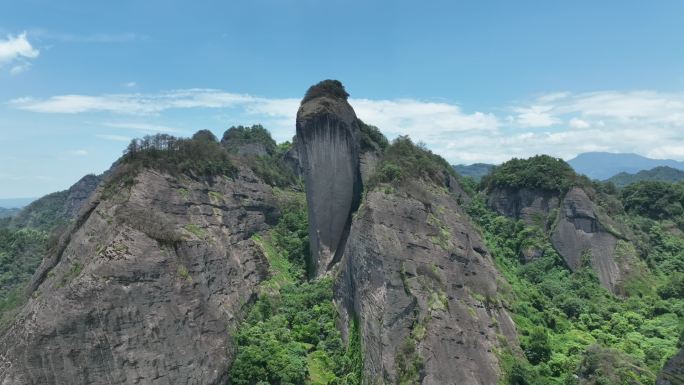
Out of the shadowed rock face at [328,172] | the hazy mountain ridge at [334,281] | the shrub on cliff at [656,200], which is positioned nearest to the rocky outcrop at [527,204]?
the hazy mountain ridge at [334,281]

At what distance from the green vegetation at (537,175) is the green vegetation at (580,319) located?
673 cm

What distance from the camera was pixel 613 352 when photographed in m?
27.3

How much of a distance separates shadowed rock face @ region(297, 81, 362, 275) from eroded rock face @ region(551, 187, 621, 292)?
23.6 meters

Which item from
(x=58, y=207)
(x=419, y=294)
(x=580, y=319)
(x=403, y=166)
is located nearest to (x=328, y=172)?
(x=403, y=166)

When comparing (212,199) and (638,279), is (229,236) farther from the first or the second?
(638,279)

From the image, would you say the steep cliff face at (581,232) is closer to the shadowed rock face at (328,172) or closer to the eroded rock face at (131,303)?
the shadowed rock face at (328,172)

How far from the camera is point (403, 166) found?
3959 centimetres

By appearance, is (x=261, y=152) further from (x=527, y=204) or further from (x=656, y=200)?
(x=656, y=200)

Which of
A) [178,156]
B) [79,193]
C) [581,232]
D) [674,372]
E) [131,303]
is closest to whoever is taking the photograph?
[674,372]

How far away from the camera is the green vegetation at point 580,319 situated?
27.4m

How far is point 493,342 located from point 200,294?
66.0ft

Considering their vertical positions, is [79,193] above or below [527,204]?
above

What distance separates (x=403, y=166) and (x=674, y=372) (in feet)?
79.3

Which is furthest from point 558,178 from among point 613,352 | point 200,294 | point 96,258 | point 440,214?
point 96,258
